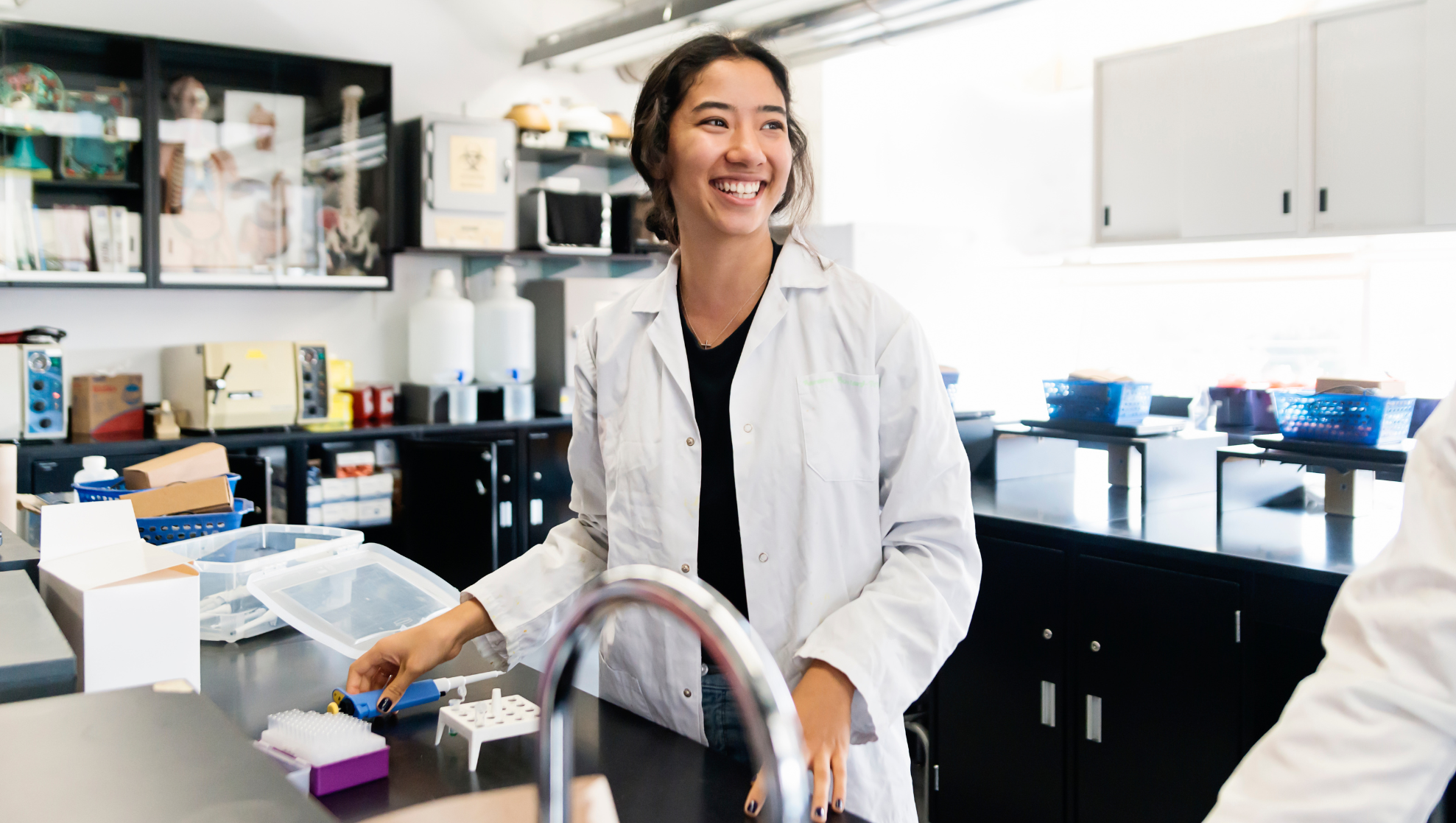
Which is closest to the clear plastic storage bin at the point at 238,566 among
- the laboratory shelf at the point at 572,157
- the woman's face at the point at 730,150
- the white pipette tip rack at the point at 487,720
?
the white pipette tip rack at the point at 487,720

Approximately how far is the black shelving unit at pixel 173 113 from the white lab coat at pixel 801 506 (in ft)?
10.0

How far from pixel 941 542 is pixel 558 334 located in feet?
11.3

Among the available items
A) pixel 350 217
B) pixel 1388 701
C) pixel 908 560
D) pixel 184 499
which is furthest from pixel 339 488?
pixel 1388 701

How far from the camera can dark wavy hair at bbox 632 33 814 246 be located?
1.47m

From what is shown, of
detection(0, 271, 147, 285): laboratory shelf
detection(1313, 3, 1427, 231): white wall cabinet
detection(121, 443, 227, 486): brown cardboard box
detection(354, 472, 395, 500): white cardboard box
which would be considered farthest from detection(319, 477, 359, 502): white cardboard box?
detection(1313, 3, 1427, 231): white wall cabinet

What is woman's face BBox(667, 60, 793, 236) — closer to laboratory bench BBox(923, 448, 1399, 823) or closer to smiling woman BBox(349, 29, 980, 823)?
smiling woman BBox(349, 29, 980, 823)

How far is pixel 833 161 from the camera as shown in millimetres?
5223

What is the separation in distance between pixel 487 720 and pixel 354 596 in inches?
21.3

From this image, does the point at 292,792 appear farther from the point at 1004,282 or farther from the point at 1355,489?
the point at 1004,282

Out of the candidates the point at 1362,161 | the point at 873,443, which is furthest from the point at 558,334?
the point at 873,443

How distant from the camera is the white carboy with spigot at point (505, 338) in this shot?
4.52 meters

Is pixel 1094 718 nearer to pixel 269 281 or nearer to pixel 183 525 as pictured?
pixel 183 525

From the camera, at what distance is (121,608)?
3.62 ft

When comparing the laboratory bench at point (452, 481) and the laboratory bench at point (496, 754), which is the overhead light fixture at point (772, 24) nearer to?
the laboratory bench at point (452, 481)
